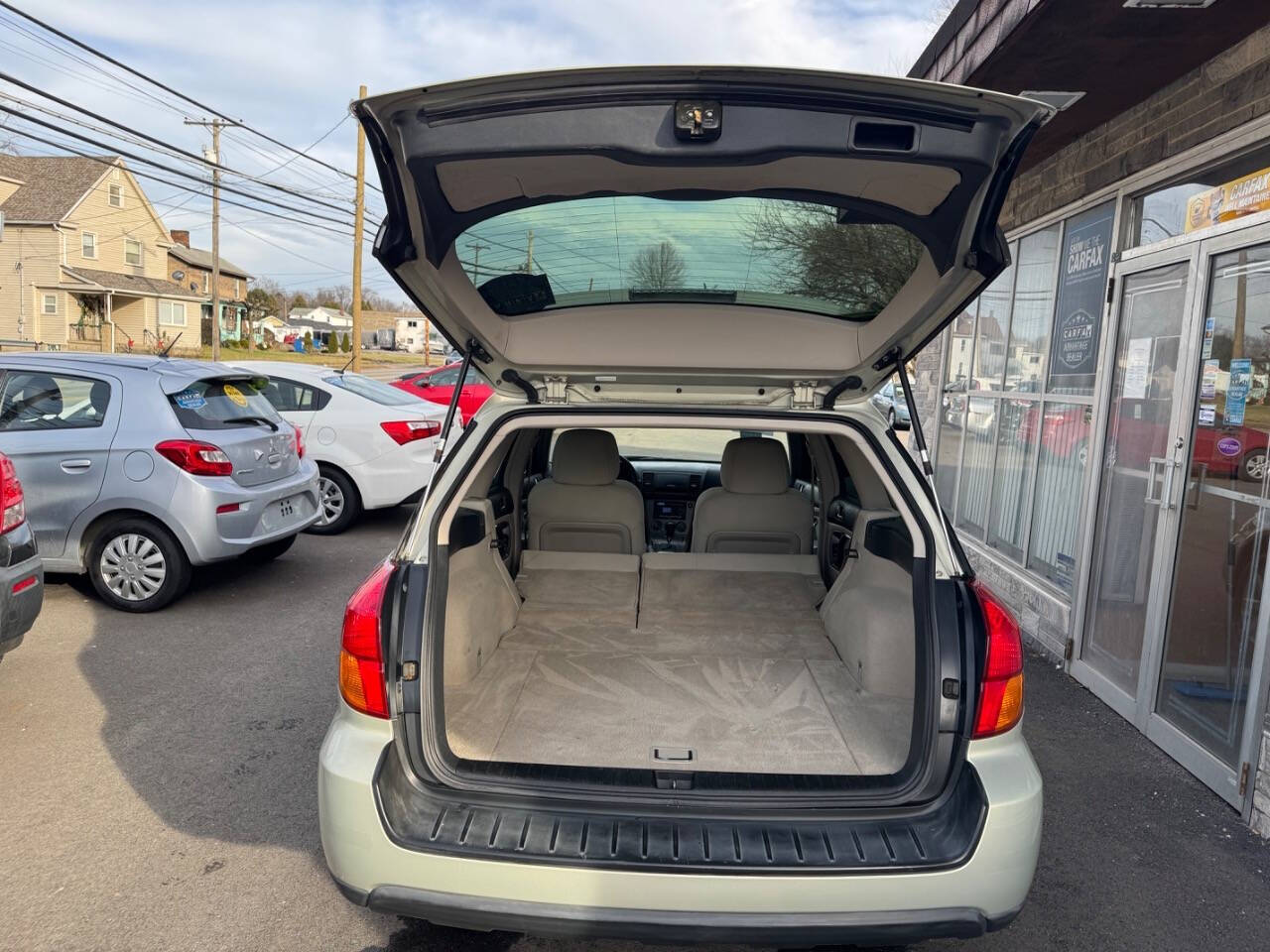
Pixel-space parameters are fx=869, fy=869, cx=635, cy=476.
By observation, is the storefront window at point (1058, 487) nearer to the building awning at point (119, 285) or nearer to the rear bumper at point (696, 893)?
the rear bumper at point (696, 893)

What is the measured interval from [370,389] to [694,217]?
678 cm

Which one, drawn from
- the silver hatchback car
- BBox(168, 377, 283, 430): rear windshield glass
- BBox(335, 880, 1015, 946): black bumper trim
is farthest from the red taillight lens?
BBox(335, 880, 1015, 946): black bumper trim

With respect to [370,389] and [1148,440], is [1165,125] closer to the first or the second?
[1148,440]

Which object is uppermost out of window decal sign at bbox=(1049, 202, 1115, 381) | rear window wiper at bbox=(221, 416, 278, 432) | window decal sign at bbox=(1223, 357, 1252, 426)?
window decal sign at bbox=(1049, 202, 1115, 381)

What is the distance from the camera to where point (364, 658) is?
2307mm

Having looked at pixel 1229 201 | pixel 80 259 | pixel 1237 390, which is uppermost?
pixel 80 259

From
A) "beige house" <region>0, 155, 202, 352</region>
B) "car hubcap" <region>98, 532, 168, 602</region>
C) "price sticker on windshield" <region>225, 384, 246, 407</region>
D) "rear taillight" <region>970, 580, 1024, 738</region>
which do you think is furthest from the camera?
"beige house" <region>0, 155, 202, 352</region>

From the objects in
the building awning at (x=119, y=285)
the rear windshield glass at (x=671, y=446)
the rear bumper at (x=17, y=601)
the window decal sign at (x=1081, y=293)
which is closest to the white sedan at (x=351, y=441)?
the rear windshield glass at (x=671, y=446)

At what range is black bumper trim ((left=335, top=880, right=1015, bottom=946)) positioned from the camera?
198 centimetres

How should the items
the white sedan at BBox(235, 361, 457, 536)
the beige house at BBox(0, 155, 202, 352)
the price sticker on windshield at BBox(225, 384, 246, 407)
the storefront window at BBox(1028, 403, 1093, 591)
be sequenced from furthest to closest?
the beige house at BBox(0, 155, 202, 352) < the white sedan at BBox(235, 361, 457, 536) < the price sticker on windshield at BBox(225, 384, 246, 407) < the storefront window at BBox(1028, 403, 1093, 591)

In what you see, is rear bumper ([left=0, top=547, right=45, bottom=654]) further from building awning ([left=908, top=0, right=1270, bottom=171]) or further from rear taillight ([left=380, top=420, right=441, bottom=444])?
building awning ([left=908, top=0, right=1270, bottom=171])

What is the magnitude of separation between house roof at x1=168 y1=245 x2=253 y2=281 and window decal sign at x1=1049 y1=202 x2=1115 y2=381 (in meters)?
48.4

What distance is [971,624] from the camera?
7.74 feet

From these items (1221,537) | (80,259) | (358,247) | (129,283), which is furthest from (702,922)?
(129,283)
